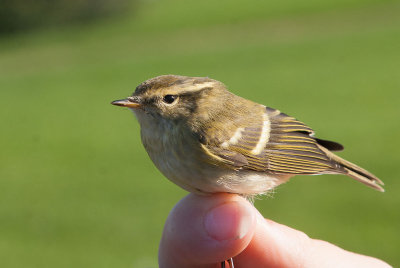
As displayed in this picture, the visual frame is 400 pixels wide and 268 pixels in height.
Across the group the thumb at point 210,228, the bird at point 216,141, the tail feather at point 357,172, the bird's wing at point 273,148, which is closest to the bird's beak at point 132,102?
the bird at point 216,141

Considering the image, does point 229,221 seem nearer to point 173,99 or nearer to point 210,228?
point 210,228

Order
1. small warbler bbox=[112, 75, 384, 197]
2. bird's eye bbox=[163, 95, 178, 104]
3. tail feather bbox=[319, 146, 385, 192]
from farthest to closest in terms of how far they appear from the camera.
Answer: tail feather bbox=[319, 146, 385, 192] < bird's eye bbox=[163, 95, 178, 104] < small warbler bbox=[112, 75, 384, 197]

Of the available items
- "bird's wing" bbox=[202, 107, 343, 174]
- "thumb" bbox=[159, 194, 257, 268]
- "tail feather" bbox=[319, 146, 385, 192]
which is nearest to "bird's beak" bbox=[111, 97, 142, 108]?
"bird's wing" bbox=[202, 107, 343, 174]

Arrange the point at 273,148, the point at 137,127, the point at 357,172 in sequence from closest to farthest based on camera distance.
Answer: the point at 273,148 < the point at 357,172 < the point at 137,127

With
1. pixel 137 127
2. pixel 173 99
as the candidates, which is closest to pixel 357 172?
pixel 173 99

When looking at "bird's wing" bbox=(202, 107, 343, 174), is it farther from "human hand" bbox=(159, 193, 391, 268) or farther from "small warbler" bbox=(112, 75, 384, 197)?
"human hand" bbox=(159, 193, 391, 268)
